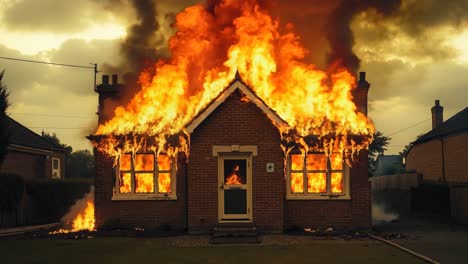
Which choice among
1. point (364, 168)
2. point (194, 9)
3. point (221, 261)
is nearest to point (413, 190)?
point (364, 168)

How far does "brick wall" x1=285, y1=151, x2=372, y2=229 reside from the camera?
63.1 feet

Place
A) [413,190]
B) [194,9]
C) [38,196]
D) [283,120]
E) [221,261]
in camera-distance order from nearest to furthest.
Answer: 1. [221,261]
2. [283,120]
3. [194,9]
4. [38,196]
5. [413,190]

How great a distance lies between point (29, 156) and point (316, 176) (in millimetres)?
18515

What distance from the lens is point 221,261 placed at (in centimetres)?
1327

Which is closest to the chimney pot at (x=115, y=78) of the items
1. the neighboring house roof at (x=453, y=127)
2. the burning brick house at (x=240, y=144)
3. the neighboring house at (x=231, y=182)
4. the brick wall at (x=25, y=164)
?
the burning brick house at (x=240, y=144)

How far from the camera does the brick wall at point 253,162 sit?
1862 cm

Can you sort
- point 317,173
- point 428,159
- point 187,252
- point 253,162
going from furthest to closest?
point 428,159 < point 317,173 < point 253,162 < point 187,252

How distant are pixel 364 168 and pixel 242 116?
473 cm

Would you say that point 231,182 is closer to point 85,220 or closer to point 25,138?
point 85,220

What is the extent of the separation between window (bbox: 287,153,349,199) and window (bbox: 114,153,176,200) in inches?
172

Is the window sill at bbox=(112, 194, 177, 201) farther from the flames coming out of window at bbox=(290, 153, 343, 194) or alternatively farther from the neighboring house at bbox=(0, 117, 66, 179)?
the neighboring house at bbox=(0, 117, 66, 179)

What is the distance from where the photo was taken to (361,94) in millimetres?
21234

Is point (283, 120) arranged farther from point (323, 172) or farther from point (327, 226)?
point (327, 226)

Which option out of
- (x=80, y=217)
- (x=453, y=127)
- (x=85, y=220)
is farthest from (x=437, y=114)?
(x=85, y=220)
